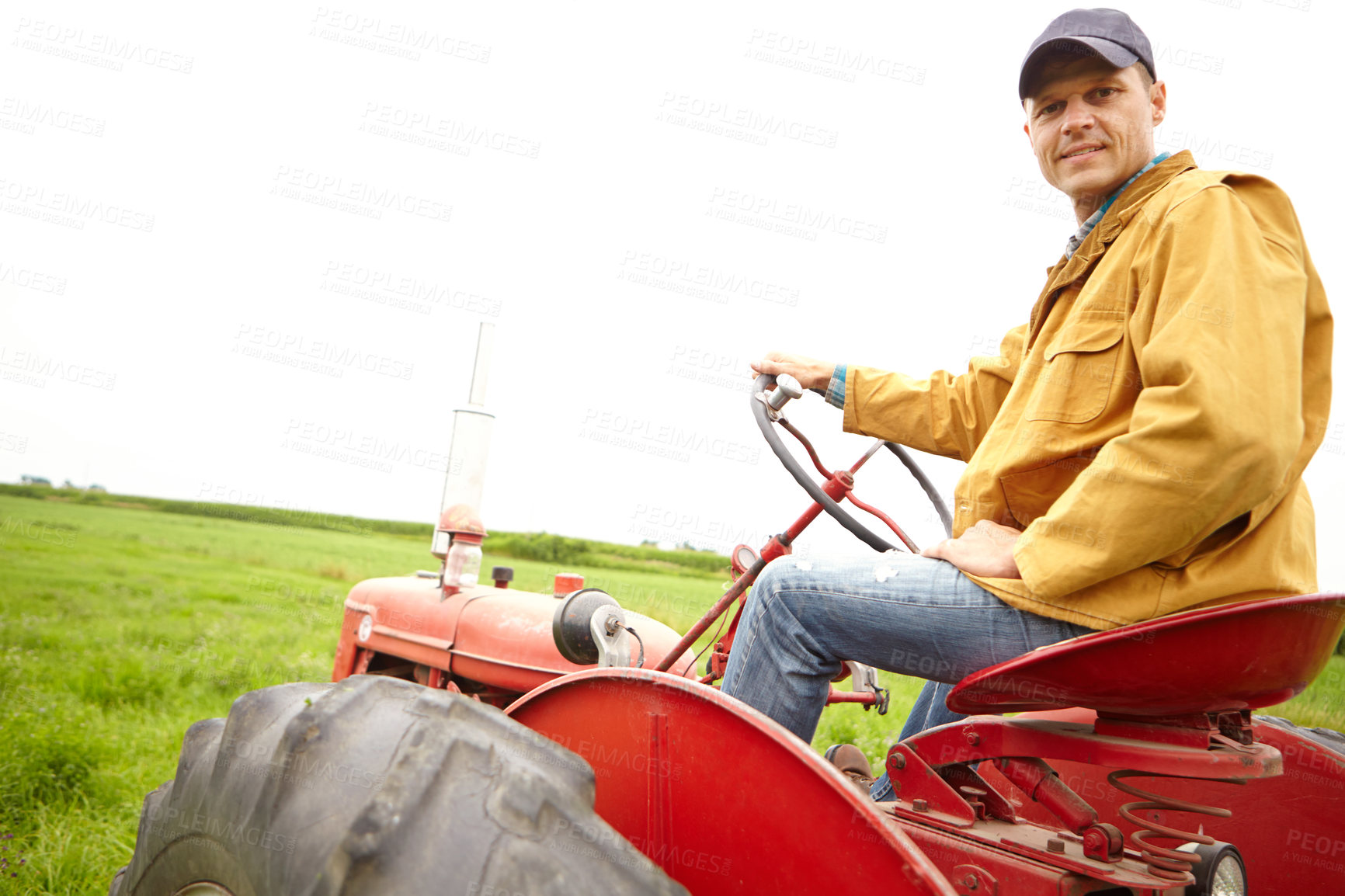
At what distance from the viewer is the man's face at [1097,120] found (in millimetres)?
1479

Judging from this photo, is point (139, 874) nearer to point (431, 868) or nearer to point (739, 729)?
point (431, 868)

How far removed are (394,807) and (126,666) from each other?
187 inches

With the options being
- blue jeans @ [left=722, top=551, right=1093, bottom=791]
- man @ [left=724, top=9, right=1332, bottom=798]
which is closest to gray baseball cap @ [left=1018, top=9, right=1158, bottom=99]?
man @ [left=724, top=9, right=1332, bottom=798]

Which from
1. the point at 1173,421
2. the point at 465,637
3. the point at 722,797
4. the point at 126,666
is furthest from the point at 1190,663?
the point at 126,666

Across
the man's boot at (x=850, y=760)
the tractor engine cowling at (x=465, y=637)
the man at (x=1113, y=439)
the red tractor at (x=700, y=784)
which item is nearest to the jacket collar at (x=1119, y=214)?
the man at (x=1113, y=439)

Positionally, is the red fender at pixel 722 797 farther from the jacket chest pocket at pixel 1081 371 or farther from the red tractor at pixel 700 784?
the jacket chest pocket at pixel 1081 371

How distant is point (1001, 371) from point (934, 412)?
0.19 m

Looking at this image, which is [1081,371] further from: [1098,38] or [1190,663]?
[1098,38]

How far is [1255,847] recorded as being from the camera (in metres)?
1.79

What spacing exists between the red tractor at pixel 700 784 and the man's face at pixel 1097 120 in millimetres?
896

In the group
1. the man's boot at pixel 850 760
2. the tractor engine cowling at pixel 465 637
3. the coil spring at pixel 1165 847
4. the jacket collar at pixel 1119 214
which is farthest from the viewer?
the tractor engine cowling at pixel 465 637

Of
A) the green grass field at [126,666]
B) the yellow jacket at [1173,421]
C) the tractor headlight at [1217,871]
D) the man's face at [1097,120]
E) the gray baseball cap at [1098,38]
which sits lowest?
the green grass field at [126,666]

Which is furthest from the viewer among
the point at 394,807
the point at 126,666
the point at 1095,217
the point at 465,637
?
the point at 126,666

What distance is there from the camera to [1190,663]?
39.8 inches
